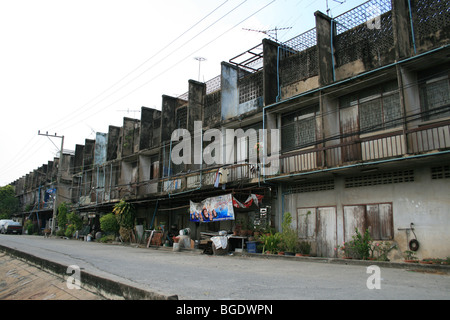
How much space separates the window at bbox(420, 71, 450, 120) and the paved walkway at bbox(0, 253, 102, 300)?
1091cm

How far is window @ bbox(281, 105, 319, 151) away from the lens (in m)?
15.0

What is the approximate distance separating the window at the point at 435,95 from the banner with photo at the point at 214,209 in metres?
8.64

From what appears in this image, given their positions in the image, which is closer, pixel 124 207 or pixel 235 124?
pixel 235 124

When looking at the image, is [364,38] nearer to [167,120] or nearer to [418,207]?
[418,207]

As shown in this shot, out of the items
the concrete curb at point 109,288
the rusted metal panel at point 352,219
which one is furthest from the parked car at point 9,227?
the rusted metal panel at point 352,219

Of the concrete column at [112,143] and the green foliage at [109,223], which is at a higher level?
the concrete column at [112,143]

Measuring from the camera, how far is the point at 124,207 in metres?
23.7

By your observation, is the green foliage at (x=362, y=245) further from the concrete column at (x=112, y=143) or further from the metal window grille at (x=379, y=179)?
the concrete column at (x=112, y=143)

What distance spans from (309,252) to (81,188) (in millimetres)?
26383

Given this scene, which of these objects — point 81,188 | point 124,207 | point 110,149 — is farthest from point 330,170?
point 81,188

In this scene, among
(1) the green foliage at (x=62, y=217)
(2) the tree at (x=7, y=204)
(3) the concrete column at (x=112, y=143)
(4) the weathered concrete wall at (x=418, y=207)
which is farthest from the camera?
(2) the tree at (x=7, y=204)

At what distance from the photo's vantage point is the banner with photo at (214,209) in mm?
16266

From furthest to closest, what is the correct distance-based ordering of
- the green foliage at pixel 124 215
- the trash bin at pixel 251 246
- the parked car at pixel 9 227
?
the parked car at pixel 9 227 < the green foliage at pixel 124 215 < the trash bin at pixel 251 246

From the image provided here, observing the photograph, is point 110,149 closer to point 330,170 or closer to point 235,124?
point 235,124
